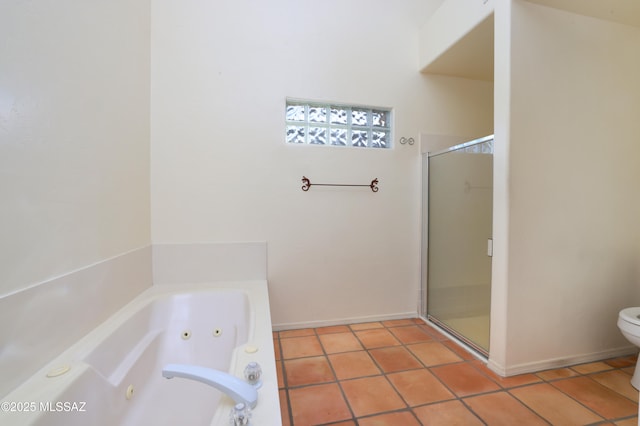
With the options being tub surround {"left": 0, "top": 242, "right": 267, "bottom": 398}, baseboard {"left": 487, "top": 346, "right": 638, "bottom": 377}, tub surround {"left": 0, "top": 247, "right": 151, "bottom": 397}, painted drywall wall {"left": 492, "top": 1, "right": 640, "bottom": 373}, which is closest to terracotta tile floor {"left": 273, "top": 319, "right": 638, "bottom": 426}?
baseboard {"left": 487, "top": 346, "right": 638, "bottom": 377}

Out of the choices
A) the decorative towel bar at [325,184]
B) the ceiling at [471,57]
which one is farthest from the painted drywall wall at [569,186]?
the decorative towel bar at [325,184]

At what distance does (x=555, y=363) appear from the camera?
1717 mm

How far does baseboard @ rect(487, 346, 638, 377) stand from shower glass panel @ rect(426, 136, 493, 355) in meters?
0.21

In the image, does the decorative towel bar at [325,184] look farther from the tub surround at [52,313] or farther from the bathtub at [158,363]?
the tub surround at [52,313]

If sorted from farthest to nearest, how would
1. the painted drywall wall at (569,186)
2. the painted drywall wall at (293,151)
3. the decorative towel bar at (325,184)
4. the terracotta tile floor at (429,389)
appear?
the decorative towel bar at (325,184) → the painted drywall wall at (293,151) → the painted drywall wall at (569,186) → the terracotta tile floor at (429,389)

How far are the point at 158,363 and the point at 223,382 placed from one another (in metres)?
0.98

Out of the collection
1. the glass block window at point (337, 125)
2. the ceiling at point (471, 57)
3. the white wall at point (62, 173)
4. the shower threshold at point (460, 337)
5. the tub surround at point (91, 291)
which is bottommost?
the shower threshold at point (460, 337)

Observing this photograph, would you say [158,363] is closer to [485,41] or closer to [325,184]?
[325,184]

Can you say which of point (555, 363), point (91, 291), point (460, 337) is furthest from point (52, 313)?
point (555, 363)

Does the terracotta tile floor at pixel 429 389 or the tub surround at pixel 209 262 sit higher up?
the tub surround at pixel 209 262

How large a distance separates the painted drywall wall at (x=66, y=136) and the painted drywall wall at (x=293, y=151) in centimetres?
35

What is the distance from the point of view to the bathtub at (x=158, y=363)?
83 centimetres

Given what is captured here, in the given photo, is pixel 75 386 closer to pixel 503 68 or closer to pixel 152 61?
pixel 152 61

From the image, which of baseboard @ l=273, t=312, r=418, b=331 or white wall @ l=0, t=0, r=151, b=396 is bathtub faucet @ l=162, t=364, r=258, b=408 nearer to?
white wall @ l=0, t=0, r=151, b=396
